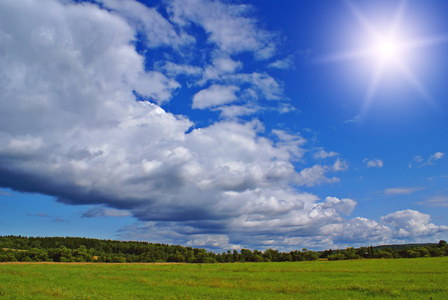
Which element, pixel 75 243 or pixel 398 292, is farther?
pixel 75 243

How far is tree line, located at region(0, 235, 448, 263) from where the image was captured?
11525cm

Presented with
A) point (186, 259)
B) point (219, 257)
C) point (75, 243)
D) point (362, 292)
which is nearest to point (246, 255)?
point (219, 257)

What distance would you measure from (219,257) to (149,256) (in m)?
46.6

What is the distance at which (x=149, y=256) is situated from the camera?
6762 inches

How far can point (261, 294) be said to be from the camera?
27.9 meters

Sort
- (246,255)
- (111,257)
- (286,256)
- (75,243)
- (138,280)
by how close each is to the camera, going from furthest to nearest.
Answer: (75,243) → (246,255) → (286,256) → (111,257) → (138,280)

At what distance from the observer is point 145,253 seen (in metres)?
175

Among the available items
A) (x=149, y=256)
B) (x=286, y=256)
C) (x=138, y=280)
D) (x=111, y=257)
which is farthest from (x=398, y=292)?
(x=149, y=256)

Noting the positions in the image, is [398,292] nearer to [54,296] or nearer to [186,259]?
[54,296]

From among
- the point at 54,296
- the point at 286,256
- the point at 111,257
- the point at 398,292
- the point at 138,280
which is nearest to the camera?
the point at 54,296

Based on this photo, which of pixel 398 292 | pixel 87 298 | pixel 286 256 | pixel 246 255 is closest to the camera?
pixel 87 298

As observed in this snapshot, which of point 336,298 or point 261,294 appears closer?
point 336,298

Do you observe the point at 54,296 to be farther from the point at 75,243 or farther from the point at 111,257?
the point at 75,243

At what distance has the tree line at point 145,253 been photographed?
115250 millimetres
